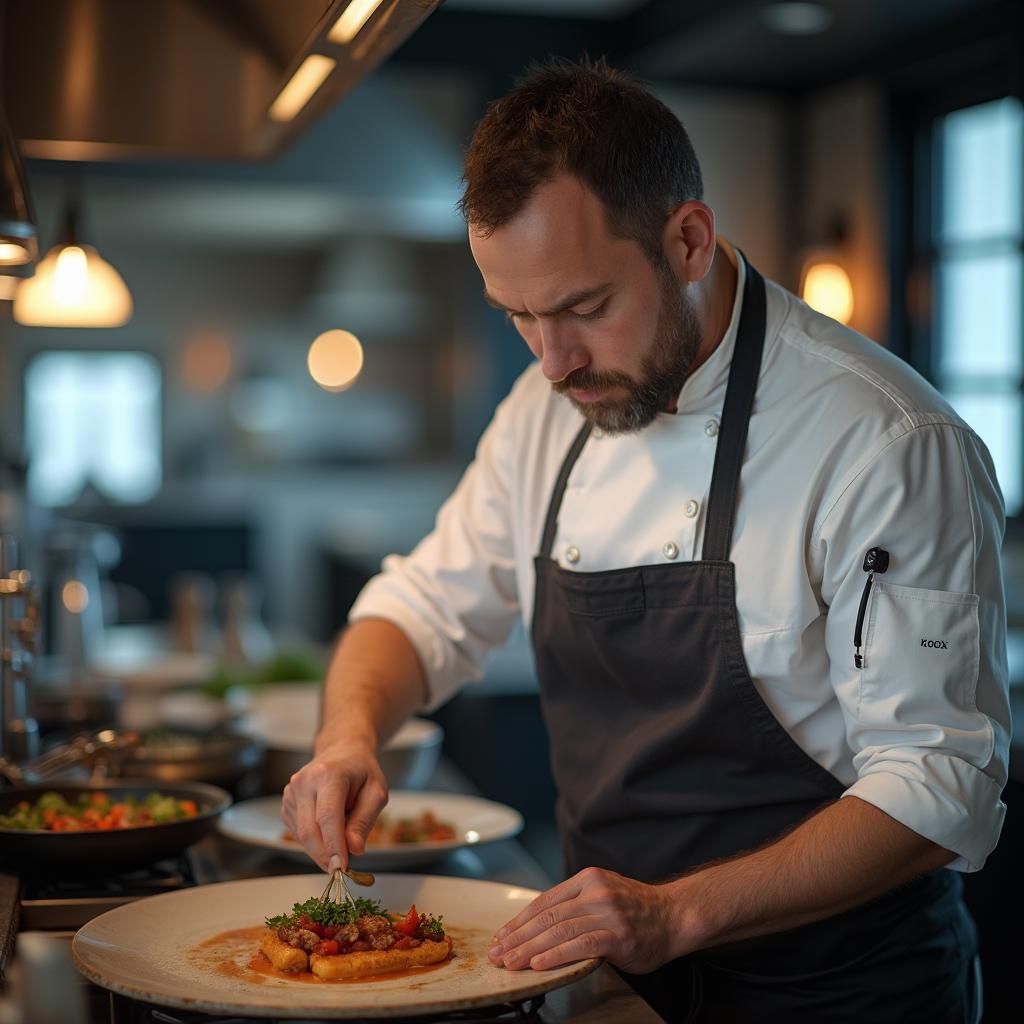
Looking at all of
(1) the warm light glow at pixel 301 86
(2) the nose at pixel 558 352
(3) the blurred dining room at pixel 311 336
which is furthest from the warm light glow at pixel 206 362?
(2) the nose at pixel 558 352

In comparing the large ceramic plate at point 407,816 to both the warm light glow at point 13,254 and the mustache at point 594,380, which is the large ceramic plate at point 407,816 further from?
the warm light glow at point 13,254

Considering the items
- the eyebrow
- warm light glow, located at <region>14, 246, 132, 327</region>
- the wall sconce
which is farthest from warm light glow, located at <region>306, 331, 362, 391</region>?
the eyebrow

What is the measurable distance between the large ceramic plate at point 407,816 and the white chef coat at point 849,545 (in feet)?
1.24

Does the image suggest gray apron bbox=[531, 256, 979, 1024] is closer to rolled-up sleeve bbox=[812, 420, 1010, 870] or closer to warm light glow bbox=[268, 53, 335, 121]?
rolled-up sleeve bbox=[812, 420, 1010, 870]

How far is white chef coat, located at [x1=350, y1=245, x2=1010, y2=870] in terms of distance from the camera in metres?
1.32

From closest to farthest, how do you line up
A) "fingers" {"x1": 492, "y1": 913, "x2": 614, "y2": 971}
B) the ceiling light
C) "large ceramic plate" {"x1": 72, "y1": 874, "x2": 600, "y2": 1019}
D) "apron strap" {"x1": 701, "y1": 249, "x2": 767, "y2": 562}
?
"large ceramic plate" {"x1": 72, "y1": 874, "x2": 600, "y2": 1019}, "fingers" {"x1": 492, "y1": 913, "x2": 614, "y2": 971}, "apron strap" {"x1": 701, "y1": 249, "x2": 767, "y2": 562}, the ceiling light

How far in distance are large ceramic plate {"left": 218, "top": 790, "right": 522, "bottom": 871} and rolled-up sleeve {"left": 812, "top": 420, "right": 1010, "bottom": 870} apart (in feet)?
1.84

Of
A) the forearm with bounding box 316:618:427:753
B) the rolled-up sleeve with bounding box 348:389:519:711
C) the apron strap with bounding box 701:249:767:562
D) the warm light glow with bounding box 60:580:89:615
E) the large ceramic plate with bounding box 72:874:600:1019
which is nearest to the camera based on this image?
the large ceramic plate with bounding box 72:874:600:1019

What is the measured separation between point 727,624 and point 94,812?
793 millimetres

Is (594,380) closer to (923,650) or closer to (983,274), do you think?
(923,650)

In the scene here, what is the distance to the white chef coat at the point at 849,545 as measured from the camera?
1.32 meters

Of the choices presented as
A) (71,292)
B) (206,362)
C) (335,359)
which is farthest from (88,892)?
(206,362)

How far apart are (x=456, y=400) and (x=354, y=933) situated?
9.28 meters

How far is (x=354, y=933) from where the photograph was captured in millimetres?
1257
